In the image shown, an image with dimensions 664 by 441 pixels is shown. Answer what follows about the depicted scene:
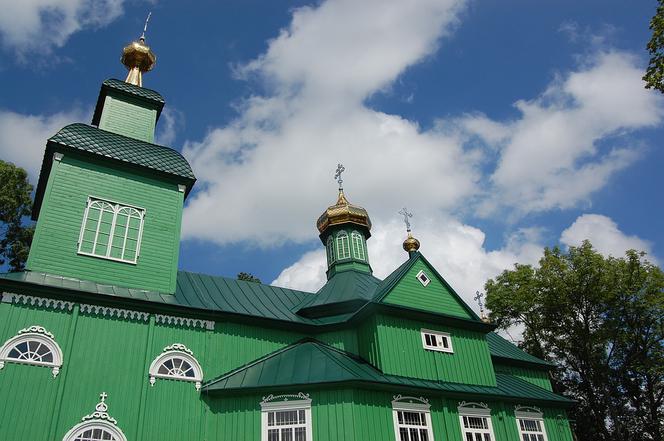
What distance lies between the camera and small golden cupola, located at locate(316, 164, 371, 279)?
22734 mm

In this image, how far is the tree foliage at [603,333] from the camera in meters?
26.8

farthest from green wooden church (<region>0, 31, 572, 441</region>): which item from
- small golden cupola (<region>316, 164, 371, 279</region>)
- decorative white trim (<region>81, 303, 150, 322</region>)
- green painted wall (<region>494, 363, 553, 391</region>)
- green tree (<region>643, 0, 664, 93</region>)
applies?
green tree (<region>643, 0, 664, 93</region>)

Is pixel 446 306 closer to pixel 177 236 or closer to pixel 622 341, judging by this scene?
pixel 177 236

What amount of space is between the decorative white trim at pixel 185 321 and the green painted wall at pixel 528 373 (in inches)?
458

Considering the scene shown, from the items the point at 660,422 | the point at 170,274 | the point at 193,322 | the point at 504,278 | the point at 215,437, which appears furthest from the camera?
the point at 504,278

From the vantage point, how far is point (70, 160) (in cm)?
1596

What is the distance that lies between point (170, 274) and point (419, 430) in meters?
8.98

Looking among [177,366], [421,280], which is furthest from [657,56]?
[177,366]

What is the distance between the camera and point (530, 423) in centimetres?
1695

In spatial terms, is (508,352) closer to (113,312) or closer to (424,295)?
(424,295)

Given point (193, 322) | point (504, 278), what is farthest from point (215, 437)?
point (504, 278)

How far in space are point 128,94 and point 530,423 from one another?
62.7 feet

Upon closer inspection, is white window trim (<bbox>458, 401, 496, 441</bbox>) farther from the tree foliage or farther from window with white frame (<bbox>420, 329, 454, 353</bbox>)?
the tree foliage

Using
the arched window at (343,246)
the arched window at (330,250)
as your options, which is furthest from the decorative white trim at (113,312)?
the arched window at (330,250)
